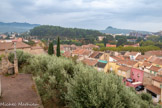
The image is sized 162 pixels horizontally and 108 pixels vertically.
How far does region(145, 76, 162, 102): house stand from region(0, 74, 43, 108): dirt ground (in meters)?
17.6

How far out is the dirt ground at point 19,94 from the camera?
16.0ft

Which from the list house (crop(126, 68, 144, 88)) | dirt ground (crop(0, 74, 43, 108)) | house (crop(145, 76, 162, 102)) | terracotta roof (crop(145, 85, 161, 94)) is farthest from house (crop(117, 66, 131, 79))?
dirt ground (crop(0, 74, 43, 108))

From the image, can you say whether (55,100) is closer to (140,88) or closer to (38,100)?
(38,100)

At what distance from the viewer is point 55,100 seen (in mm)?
7383

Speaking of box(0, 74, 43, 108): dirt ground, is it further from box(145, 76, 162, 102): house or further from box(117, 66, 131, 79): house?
box(117, 66, 131, 79): house

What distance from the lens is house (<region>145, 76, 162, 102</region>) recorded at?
17733 millimetres

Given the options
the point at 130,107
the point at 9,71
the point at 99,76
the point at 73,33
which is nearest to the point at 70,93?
the point at 99,76

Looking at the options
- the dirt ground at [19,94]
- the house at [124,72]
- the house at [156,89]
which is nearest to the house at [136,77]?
the house at [124,72]

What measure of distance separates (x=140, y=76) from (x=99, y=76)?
21045 millimetres

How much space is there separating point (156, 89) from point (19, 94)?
1946 cm

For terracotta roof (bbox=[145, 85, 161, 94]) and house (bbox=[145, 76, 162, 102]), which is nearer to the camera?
house (bbox=[145, 76, 162, 102])

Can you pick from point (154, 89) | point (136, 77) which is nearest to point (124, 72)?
point (136, 77)

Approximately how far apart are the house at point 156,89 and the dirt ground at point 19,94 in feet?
57.7

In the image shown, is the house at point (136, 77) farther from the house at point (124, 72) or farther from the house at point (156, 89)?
the house at point (156, 89)
